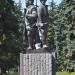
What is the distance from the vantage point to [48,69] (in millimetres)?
18109

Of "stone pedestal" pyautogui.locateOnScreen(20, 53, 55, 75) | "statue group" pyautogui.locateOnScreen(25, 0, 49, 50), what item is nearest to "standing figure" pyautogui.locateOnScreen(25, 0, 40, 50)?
"statue group" pyautogui.locateOnScreen(25, 0, 49, 50)

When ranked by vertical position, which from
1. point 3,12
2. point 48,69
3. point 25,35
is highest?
point 3,12

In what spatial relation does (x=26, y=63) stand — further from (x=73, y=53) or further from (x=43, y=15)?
(x=73, y=53)

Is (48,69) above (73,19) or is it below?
below

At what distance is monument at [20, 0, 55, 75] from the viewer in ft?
59.5

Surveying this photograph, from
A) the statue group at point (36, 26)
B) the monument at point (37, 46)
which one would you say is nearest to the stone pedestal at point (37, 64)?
the monument at point (37, 46)

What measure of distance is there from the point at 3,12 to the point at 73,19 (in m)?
7.61

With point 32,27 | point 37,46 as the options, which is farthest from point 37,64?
point 32,27

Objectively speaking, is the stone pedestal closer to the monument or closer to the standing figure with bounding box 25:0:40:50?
the monument

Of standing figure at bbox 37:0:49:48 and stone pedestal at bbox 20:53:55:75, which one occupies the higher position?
standing figure at bbox 37:0:49:48

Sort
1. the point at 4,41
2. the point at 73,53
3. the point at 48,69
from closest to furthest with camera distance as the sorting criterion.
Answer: the point at 48,69, the point at 4,41, the point at 73,53

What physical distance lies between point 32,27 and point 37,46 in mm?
765

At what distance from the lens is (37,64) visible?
1820 cm

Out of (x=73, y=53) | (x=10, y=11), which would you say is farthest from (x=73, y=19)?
(x=10, y=11)
